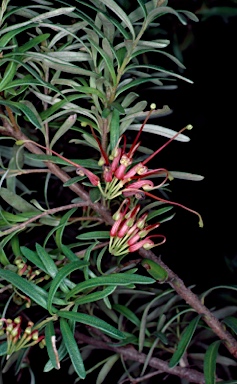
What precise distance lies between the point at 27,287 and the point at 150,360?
0.33 metres

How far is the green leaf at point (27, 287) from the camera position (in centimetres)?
63

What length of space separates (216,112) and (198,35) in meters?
0.18

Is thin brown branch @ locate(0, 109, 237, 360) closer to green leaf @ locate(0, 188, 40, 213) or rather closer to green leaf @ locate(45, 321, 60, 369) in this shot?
green leaf @ locate(0, 188, 40, 213)

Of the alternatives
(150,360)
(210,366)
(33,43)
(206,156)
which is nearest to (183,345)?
(210,366)

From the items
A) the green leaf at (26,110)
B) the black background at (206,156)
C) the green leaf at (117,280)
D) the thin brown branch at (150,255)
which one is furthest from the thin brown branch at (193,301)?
the black background at (206,156)

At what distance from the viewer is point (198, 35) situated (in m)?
1.23

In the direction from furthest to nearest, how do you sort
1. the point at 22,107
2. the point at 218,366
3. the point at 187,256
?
the point at 187,256 → the point at 218,366 → the point at 22,107

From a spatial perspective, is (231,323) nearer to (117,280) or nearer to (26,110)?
(117,280)

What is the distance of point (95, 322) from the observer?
614mm

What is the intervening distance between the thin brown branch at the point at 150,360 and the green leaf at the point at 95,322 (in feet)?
0.87

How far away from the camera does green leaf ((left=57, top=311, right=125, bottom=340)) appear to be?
0.61 m

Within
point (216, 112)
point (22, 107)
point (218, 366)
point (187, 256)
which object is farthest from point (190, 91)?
point (22, 107)

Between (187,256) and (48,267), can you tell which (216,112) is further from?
(48,267)

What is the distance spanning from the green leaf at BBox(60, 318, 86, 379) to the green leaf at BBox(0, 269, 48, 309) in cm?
3
